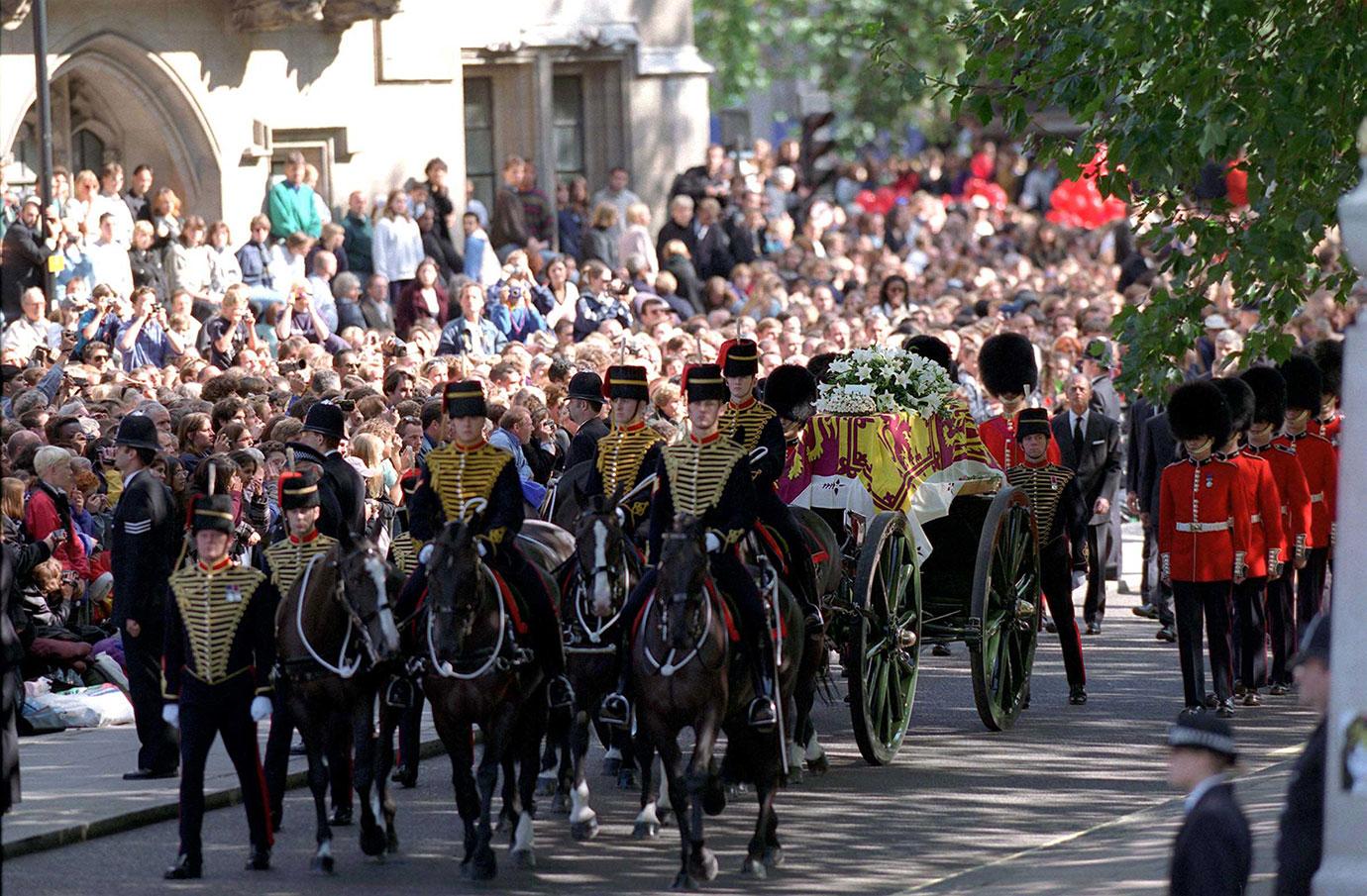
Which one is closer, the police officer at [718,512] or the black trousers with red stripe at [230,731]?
the black trousers with red stripe at [230,731]

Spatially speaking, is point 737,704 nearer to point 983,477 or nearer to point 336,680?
point 336,680

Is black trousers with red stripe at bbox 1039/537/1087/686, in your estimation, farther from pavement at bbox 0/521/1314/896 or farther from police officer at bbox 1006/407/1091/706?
pavement at bbox 0/521/1314/896

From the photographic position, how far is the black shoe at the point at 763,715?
36.9 feet

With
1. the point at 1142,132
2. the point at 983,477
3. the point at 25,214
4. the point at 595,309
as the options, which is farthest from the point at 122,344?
the point at 1142,132

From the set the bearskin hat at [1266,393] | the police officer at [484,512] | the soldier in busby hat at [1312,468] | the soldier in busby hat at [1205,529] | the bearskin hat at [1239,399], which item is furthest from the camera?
the soldier in busby hat at [1312,468]

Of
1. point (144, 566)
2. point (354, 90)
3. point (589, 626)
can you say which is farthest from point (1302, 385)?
point (354, 90)

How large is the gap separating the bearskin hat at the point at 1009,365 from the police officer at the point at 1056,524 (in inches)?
23.7

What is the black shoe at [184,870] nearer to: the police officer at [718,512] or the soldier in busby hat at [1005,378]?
the police officer at [718,512]

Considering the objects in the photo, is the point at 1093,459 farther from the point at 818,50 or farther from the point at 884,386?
the point at 818,50

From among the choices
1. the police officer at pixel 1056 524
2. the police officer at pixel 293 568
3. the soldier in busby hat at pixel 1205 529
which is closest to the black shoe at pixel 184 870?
the police officer at pixel 293 568

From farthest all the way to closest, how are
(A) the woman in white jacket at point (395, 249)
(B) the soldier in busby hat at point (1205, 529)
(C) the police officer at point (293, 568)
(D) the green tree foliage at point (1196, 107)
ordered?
(A) the woman in white jacket at point (395, 249) → (B) the soldier in busby hat at point (1205, 529) → (D) the green tree foliage at point (1196, 107) → (C) the police officer at point (293, 568)

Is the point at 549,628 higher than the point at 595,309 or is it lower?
lower

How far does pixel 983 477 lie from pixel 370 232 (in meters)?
12.3

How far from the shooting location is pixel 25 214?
70.6 feet
